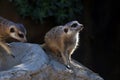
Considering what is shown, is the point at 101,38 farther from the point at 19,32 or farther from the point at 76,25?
the point at 19,32

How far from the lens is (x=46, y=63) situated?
5957 mm

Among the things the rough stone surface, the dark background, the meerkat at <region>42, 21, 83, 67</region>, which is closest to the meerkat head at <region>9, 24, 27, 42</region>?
the rough stone surface

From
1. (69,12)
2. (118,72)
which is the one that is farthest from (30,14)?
(118,72)

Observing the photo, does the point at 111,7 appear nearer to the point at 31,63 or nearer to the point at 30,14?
the point at 30,14

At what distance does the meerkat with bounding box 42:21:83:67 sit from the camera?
6816 millimetres

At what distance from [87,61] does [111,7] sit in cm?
104

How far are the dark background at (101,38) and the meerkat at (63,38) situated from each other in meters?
1.92

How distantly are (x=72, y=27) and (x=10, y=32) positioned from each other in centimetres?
79

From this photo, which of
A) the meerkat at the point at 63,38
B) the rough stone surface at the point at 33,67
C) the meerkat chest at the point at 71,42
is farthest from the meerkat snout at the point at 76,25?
the rough stone surface at the point at 33,67

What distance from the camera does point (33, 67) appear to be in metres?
5.78

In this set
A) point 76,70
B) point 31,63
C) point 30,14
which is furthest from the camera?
point 30,14

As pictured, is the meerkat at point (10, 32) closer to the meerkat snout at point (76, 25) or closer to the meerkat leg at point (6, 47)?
the meerkat leg at point (6, 47)

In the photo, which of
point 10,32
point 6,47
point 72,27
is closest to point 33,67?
point 6,47

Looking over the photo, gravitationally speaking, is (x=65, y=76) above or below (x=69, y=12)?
below
